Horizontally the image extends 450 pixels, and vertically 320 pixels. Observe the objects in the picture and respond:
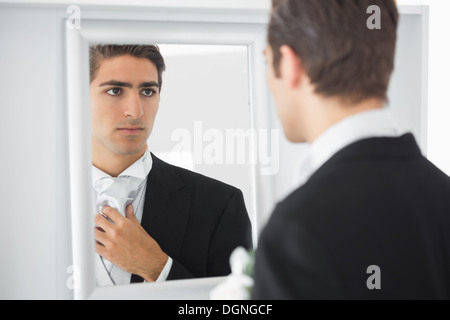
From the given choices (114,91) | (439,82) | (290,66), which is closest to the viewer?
(290,66)

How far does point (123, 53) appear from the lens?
105cm

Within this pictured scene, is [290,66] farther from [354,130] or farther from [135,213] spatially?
[135,213]

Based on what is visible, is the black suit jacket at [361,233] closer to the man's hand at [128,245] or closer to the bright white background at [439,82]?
the man's hand at [128,245]

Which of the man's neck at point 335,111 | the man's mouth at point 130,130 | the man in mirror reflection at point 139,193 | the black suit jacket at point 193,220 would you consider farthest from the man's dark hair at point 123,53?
the man's neck at point 335,111

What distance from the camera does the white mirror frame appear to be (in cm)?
103

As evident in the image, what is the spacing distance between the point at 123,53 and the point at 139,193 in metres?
0.30

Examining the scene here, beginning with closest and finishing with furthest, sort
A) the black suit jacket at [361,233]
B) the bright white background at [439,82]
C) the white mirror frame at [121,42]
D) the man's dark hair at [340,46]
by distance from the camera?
the black suit jacket at [361,233] → the man's dark hair at [340,46] → the white mirror frame at [121,42] → the bright white background at [439,82]

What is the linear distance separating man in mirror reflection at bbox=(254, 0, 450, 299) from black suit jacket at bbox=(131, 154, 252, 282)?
452 mm

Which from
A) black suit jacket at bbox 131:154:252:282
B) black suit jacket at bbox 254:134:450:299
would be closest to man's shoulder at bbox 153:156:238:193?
black suit jacket at bbox 131:154:252:282

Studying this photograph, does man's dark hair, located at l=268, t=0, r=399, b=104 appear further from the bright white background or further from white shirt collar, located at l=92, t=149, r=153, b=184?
the bright white background

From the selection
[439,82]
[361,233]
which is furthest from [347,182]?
[439,82]

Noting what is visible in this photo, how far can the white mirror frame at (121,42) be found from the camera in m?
1.03
